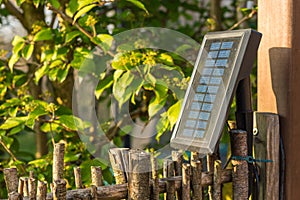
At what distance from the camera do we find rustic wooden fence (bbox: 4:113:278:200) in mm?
1325

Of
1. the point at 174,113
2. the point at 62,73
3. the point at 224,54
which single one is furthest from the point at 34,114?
the point at 224,54

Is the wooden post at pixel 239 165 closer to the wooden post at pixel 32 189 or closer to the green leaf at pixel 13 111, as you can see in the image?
the wooden post at pixel 32 189

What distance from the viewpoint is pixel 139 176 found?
4.52 feet

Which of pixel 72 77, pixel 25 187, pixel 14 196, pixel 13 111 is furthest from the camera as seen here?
pixel 72 77

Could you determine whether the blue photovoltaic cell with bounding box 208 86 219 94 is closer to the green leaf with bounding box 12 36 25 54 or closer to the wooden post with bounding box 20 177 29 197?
the wooden post with bounding box 20 177 29 197

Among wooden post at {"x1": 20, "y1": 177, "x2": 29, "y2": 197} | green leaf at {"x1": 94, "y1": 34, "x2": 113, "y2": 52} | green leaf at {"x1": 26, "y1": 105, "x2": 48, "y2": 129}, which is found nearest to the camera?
wooden post at {"x1": 20, "y1": 177, "x2": 29, "y2": 197}

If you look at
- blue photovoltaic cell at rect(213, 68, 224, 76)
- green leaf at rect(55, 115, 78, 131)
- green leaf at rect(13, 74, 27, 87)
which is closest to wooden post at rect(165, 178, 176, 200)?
blue photovoltaic cell at rect(213, 68, 224, 76)

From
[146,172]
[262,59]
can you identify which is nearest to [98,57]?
[262,59]

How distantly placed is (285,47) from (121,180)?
0.63 metres

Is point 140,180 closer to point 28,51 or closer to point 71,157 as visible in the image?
point 71,157

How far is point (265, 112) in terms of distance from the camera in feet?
5.42

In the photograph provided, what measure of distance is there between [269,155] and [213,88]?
0.95 ft

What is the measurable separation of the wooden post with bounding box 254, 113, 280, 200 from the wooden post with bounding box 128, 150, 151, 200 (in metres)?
0.42

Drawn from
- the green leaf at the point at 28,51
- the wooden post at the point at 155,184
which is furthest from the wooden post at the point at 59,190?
the green leaf at the point at 28,51
